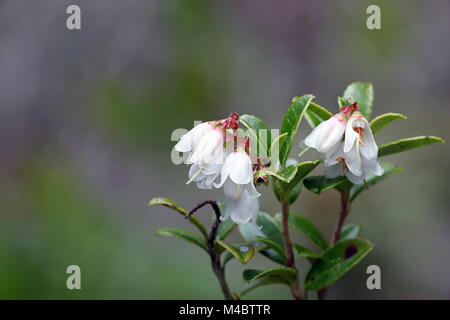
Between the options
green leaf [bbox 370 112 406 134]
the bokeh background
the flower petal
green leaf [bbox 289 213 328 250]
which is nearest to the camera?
the flower petal

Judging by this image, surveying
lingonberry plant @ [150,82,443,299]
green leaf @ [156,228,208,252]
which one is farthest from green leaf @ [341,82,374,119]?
green leaf @ [156,228,208,252]

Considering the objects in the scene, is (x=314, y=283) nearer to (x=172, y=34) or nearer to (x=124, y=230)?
(x=124, y=230)

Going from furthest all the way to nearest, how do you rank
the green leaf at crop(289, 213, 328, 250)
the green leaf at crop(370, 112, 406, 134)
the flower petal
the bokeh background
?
the bokeh background → the green leaf at crop(289, 213, 328, 250) → the green leaf at crop(370, 112, 406, 134) → the flower petal

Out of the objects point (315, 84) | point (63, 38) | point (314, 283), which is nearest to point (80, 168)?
point (63, 38)

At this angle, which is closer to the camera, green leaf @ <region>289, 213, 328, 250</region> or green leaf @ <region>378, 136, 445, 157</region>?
green leaf @ <region>378, 136, 445, 157</region>

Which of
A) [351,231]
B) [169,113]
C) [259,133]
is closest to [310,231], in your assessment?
[351,231]

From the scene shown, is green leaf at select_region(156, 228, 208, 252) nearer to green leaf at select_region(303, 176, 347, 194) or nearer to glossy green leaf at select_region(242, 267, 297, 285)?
glossy green leaf at select_region(242, 267, 297, 285)

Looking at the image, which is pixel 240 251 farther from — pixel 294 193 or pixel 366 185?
pixel 366 185
